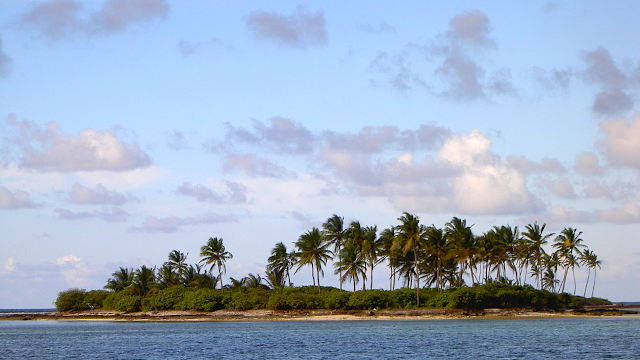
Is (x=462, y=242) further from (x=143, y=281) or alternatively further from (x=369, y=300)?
(x=143, y=281)

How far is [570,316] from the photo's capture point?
7481 cm

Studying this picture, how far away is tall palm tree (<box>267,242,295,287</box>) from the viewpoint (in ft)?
295

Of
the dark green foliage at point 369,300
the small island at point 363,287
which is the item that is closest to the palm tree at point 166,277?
the small island at point 363,287

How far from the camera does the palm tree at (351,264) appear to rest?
82.9 meters

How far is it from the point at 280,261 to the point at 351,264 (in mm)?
12727

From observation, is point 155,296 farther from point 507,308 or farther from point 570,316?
point 570,316

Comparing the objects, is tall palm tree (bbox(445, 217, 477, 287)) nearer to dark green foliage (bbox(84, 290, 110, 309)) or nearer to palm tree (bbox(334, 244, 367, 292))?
palm tree (bbox(334, 244, 367, 292))

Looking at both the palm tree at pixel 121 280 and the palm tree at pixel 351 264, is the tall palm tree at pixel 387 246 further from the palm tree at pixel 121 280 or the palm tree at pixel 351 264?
the palm tree at pixel 121 280

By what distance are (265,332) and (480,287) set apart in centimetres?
3059

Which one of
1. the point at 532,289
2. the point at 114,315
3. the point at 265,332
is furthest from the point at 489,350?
the point at 114,315

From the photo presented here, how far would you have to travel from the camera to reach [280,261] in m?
90.5

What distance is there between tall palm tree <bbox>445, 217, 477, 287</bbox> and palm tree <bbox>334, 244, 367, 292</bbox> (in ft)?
41.4

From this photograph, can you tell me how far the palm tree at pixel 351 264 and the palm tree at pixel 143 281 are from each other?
1187 inches

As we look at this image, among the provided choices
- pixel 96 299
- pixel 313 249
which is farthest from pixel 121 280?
pixel 313 249
